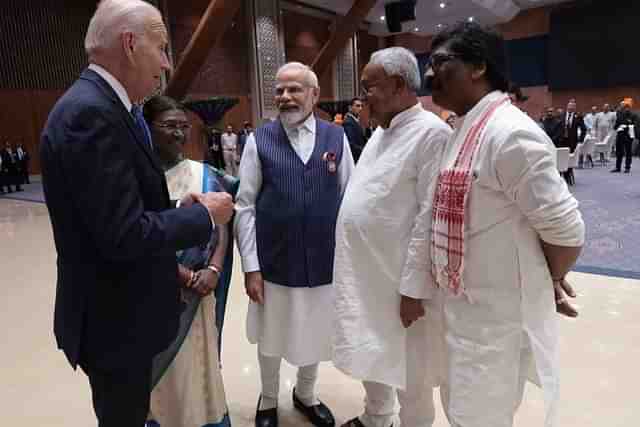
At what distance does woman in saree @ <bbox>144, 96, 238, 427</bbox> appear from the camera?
1.80 metres

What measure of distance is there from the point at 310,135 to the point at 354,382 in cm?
133

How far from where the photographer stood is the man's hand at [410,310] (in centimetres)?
150

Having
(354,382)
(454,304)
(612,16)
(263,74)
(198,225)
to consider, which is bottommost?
(354,382)

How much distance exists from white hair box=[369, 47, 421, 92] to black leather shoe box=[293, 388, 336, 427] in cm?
147

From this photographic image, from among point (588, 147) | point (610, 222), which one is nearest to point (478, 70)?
point (610, 222)

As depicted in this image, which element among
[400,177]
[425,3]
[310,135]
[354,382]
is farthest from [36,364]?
[425,3]

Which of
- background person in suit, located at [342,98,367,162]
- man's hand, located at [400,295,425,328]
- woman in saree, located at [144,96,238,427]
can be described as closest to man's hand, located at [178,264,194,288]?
woman in saree, located at [144,96,238,427]

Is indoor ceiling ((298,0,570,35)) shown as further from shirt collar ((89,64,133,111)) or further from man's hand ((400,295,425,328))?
shirt collar ((89,64,133,111))

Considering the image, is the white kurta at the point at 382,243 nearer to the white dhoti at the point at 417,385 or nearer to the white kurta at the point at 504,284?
the white dhoti at the point at 417,385

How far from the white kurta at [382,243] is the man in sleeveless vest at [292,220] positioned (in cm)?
21

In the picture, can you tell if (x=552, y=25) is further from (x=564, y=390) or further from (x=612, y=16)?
(x=564, y=390)

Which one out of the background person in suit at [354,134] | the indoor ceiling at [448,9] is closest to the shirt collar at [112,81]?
the background person in suit at [354,134]

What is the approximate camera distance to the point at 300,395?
2168 mm

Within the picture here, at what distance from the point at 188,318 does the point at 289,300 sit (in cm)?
42
